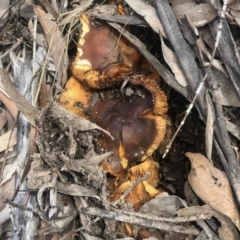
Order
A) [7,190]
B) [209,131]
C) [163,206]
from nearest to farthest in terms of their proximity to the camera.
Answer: [209,131] → [163,206] → [7,190]

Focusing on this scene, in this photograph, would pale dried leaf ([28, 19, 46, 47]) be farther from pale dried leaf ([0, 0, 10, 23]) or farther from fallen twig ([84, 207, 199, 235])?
fallen twig ([84, 207, 199, 235])

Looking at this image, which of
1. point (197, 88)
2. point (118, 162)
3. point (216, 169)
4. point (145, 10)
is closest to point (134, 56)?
point (145, 10)

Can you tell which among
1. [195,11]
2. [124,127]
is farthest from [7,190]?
[195,11]

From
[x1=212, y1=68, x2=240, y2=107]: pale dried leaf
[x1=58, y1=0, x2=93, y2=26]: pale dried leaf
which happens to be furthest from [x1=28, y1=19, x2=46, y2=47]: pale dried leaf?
[x1=212, y1=68, x2=240, y2=107]: pale dried leaf

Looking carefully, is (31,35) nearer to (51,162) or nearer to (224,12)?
(51,162)

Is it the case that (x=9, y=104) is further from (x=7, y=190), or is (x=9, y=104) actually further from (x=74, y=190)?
(x=74, y=190)

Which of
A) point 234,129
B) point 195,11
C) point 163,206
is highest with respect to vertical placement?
point 195,11

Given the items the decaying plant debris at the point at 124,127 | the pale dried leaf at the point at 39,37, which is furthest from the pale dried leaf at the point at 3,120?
the pale dried leaf at the point at 39,37

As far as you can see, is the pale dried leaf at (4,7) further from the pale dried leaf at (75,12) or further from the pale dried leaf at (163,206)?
the pale dried leaf at (163,206)
